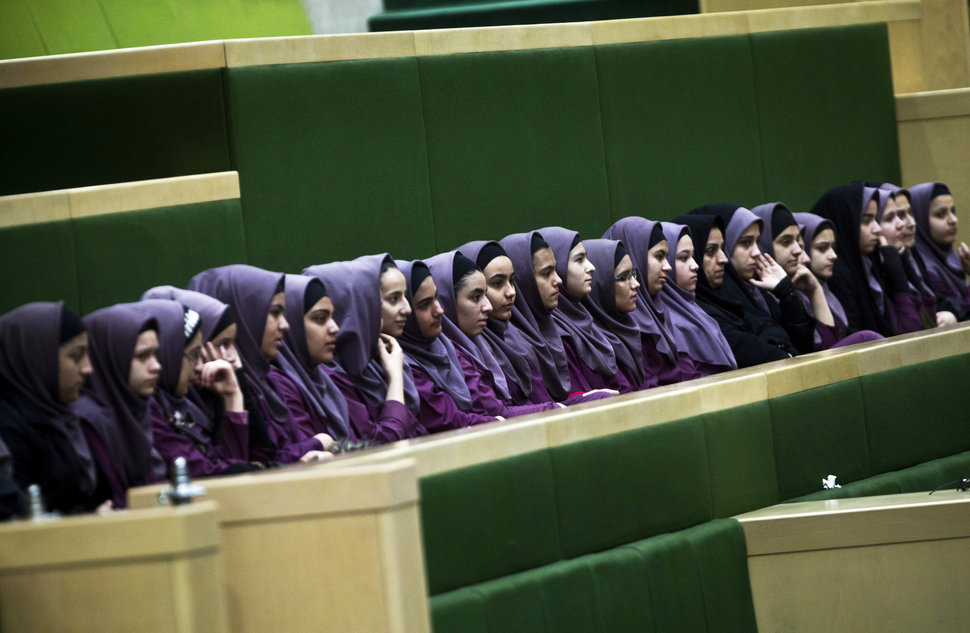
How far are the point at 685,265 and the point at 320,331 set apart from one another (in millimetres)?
2343

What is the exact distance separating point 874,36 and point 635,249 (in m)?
3.14

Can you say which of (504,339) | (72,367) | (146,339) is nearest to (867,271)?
(504,339)

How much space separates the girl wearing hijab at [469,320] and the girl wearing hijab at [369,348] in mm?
409

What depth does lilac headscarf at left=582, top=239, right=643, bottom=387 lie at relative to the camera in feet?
19.7

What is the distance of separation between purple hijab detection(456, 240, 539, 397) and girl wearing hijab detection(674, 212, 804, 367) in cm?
124

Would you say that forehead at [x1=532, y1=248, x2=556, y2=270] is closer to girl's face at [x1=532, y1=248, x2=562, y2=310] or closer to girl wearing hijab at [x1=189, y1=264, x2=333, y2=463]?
girl's face at [x1=532, y1=248, x2=562, y2=310]

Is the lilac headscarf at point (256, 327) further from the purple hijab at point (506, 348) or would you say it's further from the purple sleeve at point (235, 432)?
the purple hijab at point (506, 348)

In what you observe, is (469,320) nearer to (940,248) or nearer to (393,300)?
(393,300)

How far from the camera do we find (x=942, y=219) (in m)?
7.98

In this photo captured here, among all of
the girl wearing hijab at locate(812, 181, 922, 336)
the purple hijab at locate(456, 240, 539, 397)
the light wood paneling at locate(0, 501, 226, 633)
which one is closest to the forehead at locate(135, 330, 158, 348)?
the light wood paneling at locate(0, 501, 226, 633)

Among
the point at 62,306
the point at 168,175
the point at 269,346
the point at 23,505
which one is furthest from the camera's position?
the point at 168,175

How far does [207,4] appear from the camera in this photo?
Result: 7109 millimetres

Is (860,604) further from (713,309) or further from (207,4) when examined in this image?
(207,4)

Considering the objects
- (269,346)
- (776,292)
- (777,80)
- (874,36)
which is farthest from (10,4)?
(874,36)
